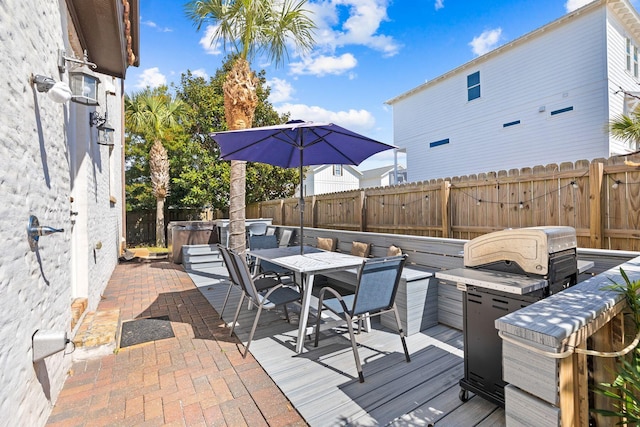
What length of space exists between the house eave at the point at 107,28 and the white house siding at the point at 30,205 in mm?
460

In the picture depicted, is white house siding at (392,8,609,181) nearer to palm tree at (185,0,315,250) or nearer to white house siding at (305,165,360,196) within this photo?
palm tree at (185,0,315,250)

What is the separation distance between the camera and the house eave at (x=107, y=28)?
343cm

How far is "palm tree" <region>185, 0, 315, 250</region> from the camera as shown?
6.00m

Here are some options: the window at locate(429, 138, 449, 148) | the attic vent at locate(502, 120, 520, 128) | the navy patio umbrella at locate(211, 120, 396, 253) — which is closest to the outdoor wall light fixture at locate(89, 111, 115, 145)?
the navy patio umbrella at locate(211, 120, 396, 253)

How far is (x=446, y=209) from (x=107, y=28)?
5423mm

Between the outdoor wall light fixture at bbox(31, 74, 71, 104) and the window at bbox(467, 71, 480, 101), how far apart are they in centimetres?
1224

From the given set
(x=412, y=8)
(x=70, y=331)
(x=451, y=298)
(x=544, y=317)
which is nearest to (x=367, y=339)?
(x=451, y=298)

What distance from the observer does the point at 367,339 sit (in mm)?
3496

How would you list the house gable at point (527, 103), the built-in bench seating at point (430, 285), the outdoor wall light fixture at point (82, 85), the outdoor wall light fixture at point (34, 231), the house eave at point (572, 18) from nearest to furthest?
the outdoor wall light fixture at point (34, 231)
the outdoor wall light fixture at point (82, 85)
the built-in bench seating at point (430, 285)
the house eave at point (572, 18)
the house gable at point (527, 103)

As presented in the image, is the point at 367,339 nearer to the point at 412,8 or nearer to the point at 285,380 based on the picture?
the point at 285,380

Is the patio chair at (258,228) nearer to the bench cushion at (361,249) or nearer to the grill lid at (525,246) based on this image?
the bench cushion at (361,249)

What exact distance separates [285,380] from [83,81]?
11.9ft

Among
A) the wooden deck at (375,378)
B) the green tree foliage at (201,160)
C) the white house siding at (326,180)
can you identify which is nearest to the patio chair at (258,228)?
the green tree foliage at (201,160)

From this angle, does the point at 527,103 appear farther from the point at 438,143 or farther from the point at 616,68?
the point at 438,143
